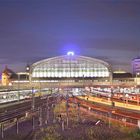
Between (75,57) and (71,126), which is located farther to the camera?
(75,57)

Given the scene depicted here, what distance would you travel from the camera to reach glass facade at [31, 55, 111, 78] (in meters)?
162

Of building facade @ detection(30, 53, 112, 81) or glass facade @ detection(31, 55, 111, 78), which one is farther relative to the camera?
glass facade @ detection(31, 55, 111, 78)

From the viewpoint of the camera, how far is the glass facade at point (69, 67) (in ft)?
533

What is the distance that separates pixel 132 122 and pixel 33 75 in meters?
130

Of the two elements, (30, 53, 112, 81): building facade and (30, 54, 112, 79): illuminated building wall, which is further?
(30, 54, 112, 79): illuminated building wall

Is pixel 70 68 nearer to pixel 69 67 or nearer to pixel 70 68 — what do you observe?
pixel 70 68

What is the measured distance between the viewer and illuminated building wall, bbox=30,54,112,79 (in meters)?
162

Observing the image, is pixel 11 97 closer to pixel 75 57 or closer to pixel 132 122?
pixel 132 122

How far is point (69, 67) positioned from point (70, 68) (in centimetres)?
62

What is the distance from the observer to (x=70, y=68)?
163125mm

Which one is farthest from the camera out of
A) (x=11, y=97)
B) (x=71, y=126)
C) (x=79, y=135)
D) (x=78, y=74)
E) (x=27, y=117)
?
(x=78, y=74)

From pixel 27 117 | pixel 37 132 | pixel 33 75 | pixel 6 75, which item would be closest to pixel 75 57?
pixel 33 75

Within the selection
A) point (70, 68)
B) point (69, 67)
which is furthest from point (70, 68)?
point (69, 67)

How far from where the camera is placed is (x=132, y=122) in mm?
35219
